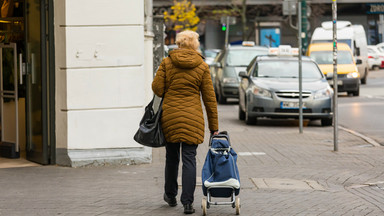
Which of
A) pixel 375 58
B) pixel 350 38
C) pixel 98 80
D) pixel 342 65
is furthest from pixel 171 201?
pixel 375 58

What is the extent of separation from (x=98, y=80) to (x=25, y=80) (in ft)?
3.52

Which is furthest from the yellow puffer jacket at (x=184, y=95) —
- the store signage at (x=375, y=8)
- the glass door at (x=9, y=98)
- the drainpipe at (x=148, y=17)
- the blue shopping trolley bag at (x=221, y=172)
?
the store signage at (x=375, y=8)

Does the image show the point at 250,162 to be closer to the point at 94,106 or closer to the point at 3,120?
the point at 94,106

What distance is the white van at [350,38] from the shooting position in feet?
128

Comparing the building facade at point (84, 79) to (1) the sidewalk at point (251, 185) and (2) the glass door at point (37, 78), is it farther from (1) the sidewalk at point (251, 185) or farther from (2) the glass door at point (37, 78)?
(1) the sidewalk at point (251, 185)

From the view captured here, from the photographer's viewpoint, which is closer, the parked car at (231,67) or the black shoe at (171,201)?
the black shoe at (171,201)

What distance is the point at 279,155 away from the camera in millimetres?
13273

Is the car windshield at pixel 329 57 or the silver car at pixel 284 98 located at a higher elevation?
the car windshield at pixel 329 57

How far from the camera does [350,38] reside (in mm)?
39750

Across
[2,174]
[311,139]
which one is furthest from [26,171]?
[311,139]

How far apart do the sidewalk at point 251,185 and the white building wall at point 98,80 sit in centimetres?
31

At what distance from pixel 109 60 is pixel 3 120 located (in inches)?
105

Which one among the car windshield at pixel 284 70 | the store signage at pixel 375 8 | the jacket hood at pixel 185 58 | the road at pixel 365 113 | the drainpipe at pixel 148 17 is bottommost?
the road at pixel 365 113

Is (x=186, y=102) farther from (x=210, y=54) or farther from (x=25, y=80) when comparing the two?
(x=210, y=54)
